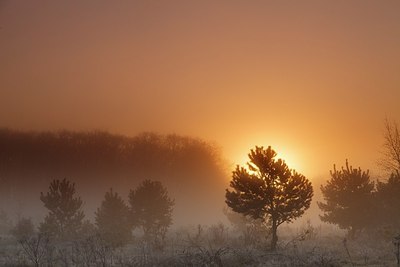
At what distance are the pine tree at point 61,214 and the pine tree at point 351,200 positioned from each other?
1071 inches

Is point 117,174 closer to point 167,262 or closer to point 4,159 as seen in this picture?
point 4,159

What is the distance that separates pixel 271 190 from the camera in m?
26.1

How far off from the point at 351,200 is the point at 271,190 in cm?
1232

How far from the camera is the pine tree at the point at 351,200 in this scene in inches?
1334

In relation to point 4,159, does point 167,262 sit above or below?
below

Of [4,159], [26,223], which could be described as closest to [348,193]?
[26,223]

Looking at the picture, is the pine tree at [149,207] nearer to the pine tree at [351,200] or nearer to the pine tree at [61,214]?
the pine tree at [61,214]

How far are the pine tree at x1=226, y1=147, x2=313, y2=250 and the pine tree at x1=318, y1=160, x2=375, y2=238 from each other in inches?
395

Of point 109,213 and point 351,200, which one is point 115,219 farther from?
point 351,200

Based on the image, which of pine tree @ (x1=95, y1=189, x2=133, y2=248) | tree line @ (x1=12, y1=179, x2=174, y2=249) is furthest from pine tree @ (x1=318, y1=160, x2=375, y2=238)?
pine tree @ (x1=95, y1=189, x2=133, y2=248)

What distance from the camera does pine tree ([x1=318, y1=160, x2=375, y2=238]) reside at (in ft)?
111

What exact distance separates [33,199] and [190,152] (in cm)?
4659

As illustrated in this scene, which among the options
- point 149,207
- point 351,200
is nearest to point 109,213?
point 149,207

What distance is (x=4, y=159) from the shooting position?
108 metres
